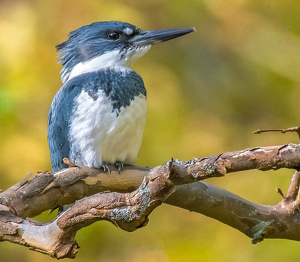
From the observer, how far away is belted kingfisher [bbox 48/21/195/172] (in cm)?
130

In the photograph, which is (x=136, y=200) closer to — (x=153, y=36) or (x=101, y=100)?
(x=101, y=100)

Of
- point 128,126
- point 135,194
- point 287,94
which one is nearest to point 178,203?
point 128,126

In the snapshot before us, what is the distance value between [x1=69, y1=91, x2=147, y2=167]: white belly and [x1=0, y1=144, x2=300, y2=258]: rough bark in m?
0.07

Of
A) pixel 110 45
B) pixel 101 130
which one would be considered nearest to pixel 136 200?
pixel 101 130

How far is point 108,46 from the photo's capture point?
1.47m

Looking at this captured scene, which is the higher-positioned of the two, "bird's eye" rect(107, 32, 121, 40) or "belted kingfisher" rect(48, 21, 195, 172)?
"bird's eye" rect(107, 32, 121, 40)

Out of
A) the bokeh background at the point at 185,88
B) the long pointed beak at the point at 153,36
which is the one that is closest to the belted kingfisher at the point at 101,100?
the long pointed beak at the point at 153,36

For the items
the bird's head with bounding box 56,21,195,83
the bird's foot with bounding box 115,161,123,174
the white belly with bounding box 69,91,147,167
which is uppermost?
the bird's head with bounding box 56,21,195,83

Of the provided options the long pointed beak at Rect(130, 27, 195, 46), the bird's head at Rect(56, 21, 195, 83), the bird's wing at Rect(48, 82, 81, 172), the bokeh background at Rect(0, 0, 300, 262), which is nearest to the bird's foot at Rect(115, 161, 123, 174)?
the bird's wing at Rect(48, 82, 81, 172)

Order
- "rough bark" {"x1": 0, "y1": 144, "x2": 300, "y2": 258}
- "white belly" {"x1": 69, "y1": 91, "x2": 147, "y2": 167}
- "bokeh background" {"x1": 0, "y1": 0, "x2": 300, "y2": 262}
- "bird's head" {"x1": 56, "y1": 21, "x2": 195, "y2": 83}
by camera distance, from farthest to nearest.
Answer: "bokeh background" {"x1": 0, "y1": 0, "x2": 300, "y2": 262}, "bird's head" {"x1": 56, "y1": 21, "x2": 195, "y2": 83}, "white belly" {"x1": 69, "y1": 91, "x2": 147, "y2": 167}, "rough bark" {"x1": 0, "y1": 144, "x2": 300, "y2": 258}

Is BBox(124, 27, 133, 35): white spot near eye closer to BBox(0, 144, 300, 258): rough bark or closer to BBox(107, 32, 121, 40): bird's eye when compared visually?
BBox(107, 32, 121, 40): bird's eye

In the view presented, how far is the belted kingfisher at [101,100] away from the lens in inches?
51.3

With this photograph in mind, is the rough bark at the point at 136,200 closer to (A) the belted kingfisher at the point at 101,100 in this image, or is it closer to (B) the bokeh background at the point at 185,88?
(A) the belted kingfisher at the point at 101,100

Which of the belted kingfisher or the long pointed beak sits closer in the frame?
the belted kingfisher
